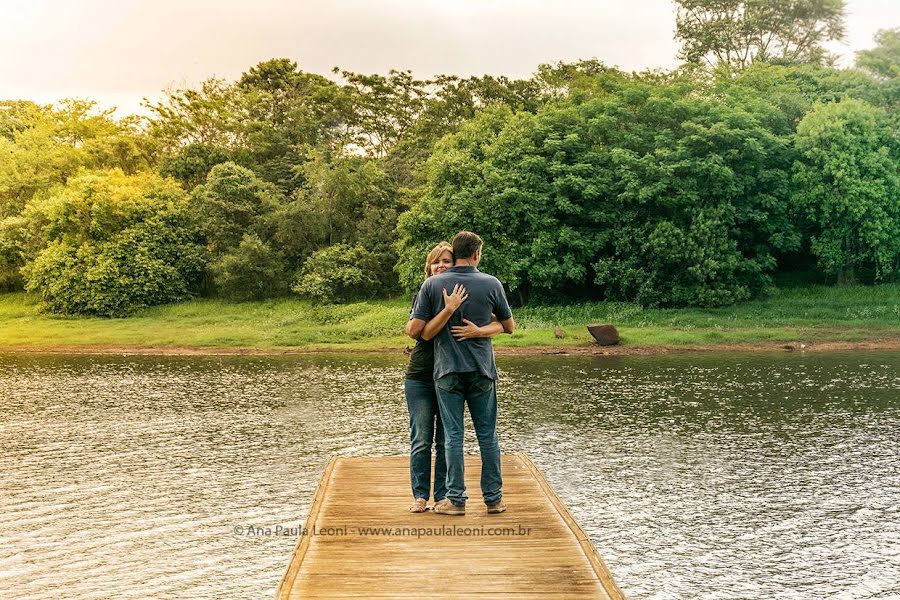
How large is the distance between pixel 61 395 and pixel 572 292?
2725 cm

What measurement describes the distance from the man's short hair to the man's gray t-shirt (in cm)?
14

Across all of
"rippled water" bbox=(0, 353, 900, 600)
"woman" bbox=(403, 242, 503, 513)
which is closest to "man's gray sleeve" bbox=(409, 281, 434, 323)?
"woman" bbox=(403, 242, 503, 513)

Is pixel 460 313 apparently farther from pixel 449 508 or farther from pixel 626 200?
pixel 626 200

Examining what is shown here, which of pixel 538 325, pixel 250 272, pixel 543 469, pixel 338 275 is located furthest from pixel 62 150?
pixel 543 469

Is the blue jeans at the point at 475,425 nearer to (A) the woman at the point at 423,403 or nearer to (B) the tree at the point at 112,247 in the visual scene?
(A) the woman at the point at 423,403

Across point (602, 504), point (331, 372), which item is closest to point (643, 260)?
point (331, 372)

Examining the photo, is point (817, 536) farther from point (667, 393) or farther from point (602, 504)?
point (667, 393)

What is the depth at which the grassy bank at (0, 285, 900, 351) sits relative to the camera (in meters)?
37.2

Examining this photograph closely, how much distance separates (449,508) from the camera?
30.1 ft

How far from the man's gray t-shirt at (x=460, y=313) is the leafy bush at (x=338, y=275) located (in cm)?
3943

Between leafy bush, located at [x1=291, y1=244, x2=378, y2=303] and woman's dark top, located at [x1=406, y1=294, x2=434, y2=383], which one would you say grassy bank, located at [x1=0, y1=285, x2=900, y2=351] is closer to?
leafy bush, located at [x1=291, y1=244, x2=378, y2=303]

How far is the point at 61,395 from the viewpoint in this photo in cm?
2584

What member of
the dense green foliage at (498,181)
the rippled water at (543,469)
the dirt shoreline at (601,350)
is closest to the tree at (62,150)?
the dense green foliage at (498,181)

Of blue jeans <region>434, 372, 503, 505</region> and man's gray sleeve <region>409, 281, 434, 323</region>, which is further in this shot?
blue jeans <region>434, 372, 503, 505</region>
